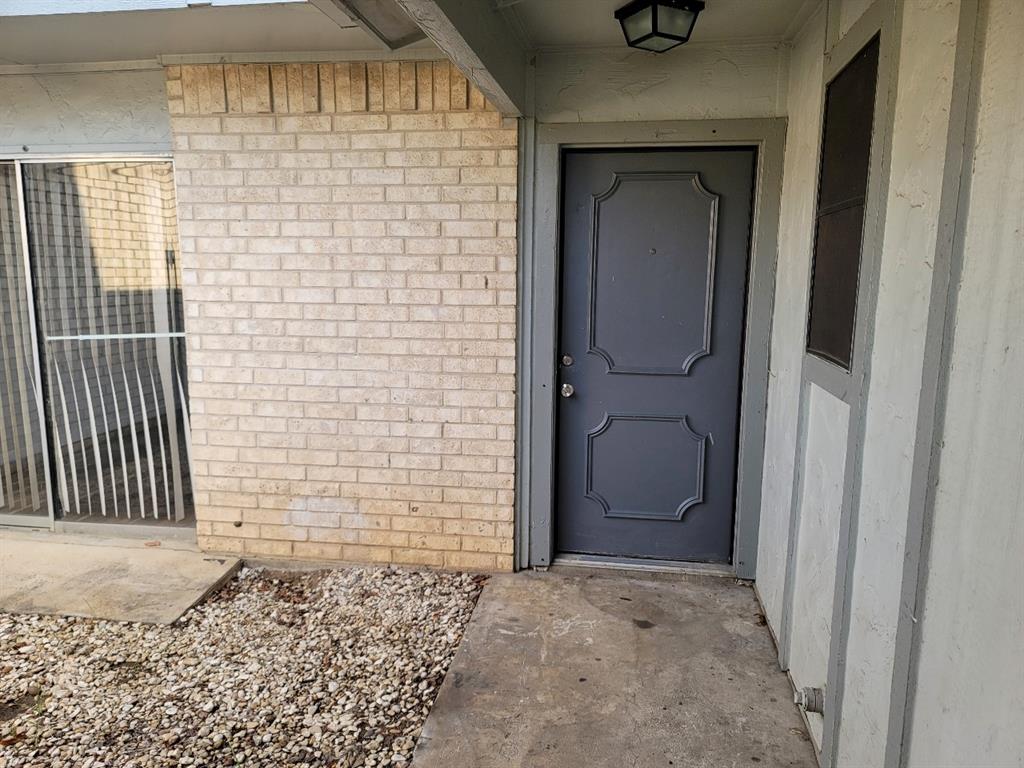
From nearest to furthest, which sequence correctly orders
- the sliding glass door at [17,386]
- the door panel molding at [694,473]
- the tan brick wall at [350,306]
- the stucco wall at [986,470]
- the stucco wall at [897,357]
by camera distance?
the stucco wall at [986,470] → the stucco wall at [897,357] → the tan brick wall at [350,306] → the door panel molding at [694,473] → the sliding glass door at [17,386]

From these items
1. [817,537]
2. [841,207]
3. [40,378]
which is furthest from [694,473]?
[40,378]

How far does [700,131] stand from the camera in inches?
116

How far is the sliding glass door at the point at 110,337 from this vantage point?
3.43m

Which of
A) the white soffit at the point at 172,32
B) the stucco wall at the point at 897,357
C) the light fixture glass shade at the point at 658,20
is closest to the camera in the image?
the stucco wall at the point at 897,357

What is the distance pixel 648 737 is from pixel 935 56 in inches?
82.8

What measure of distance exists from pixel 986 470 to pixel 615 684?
173 centimetres

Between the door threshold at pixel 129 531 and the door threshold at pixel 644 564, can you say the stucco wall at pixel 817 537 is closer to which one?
the door threshold at pixel 644 564

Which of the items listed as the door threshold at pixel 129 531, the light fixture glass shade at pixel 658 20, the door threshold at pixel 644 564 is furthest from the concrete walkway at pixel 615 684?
the light fixture glass shade at pixel 658 20

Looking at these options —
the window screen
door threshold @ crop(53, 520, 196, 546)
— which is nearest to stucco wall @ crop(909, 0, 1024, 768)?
the window screen

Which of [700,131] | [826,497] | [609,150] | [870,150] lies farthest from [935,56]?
[609,150]

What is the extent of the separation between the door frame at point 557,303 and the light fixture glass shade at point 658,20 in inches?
19.2

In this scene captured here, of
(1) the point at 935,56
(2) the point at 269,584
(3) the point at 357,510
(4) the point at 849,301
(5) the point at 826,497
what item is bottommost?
(2) the point at 269,584

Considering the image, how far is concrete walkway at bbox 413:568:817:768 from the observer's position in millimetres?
2100

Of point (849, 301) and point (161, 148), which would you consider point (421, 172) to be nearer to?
point (161, 148)
